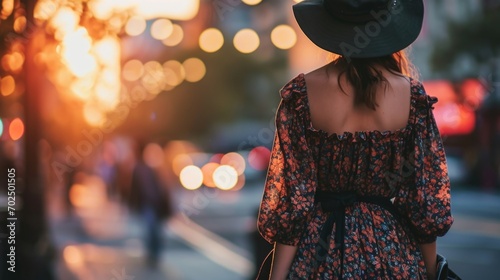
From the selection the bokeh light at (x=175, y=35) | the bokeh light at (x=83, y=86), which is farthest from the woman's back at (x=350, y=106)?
the bokeh light at (x=175, y=35)

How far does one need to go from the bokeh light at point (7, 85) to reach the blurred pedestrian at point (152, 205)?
4.16 m

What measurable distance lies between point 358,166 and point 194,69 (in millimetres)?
42667

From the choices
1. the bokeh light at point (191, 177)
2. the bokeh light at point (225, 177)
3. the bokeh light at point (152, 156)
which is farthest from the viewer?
the bokeh light at point (191, 177)

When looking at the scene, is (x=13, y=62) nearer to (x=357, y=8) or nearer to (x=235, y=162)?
(x=357, y=8)

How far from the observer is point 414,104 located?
2893mm

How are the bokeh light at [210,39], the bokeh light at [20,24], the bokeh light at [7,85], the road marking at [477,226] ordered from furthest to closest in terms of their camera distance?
the bokeh light at [210,39] → the road marking at [477,226] → the bokeh light at [7,85] → the bokeh light at [20,24]

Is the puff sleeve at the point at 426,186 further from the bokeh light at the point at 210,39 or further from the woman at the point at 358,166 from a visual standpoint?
the bokeh light at the point at 210,39

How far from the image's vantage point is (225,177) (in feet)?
111

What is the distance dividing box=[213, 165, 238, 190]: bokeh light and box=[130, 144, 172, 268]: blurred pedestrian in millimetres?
21146

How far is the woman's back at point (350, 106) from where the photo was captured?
112 inches

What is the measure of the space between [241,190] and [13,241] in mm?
27709

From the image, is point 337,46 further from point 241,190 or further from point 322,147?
point 241,190

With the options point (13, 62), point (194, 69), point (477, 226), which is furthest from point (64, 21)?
point (194, 69)

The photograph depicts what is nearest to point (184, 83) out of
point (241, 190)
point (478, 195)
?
point (241, 190)
